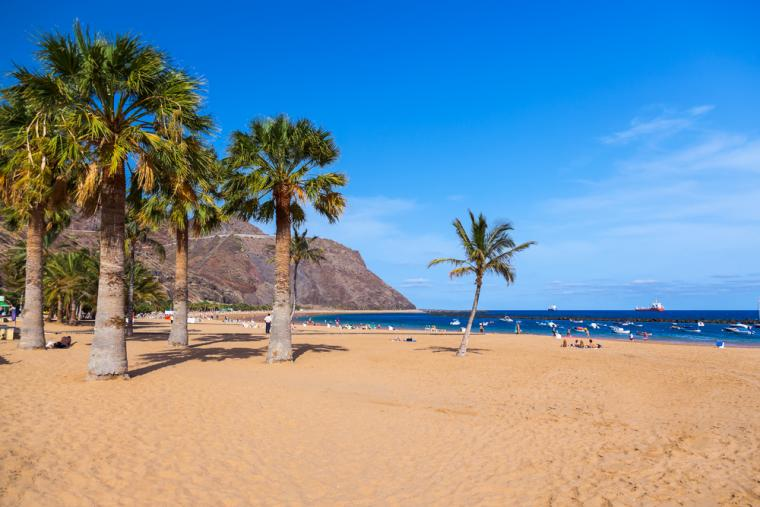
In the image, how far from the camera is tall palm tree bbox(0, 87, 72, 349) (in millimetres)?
10727

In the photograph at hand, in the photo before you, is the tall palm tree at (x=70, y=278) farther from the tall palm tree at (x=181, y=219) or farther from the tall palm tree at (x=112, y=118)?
the tall palm tree at (x=112, y=118)

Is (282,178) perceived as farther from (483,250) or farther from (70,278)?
(70,278)

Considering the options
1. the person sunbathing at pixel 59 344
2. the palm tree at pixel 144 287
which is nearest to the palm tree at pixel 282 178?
the person sunbathing at pixel 59 344

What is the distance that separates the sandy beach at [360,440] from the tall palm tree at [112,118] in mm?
2142

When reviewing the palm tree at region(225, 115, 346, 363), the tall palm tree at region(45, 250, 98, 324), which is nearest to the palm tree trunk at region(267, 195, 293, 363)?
the palm tree at region(225, 115, 346, 363)

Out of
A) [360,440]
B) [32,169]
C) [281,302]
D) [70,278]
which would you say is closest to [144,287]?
[70,278]

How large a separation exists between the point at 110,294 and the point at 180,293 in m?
8.81

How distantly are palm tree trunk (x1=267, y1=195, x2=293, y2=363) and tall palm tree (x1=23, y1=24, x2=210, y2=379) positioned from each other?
19.0 ft

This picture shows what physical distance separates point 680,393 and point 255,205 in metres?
16.7

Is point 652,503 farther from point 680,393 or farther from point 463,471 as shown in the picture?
point 680,393

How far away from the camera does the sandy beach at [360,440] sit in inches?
221

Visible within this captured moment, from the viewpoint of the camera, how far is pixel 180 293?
20.2 metres

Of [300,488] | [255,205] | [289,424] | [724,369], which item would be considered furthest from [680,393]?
[255,205]

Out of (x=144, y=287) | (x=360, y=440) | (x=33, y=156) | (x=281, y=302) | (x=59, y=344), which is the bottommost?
(x=360, y=440)
